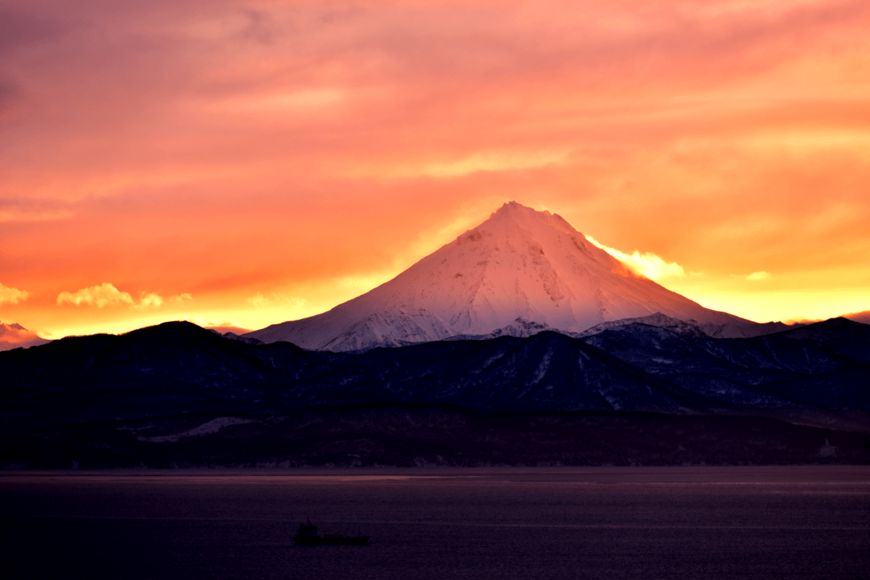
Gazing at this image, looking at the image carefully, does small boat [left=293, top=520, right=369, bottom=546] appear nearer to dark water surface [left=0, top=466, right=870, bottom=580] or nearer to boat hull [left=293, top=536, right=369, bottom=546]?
boat hull [left=293, top=536, right=369, bottom=546]

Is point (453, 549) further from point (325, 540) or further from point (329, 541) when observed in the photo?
point (325, 540)

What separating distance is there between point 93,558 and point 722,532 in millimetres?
84825

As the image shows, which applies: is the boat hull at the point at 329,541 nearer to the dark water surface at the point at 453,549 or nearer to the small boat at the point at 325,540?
the small boat at the point at 325,540

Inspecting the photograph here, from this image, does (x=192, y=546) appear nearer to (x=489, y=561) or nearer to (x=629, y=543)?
(x=489, y=561)

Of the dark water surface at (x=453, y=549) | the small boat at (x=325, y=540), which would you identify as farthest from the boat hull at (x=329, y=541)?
the dark water surface at (x=453, y=549)

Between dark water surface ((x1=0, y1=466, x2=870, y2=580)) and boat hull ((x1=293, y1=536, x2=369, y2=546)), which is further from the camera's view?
boat hull ((x1=293, y1=536, x2=369, y2=546))

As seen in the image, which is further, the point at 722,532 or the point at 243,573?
the point at 722,532

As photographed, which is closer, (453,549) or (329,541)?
(453,549)

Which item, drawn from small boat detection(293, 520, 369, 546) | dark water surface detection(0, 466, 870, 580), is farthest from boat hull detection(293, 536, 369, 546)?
dark water surface detection(0, 466, 870, 580)

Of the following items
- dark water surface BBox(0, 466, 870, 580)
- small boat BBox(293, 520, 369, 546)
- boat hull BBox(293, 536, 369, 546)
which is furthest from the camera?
small boat BBox(293, 520, 369, 546)

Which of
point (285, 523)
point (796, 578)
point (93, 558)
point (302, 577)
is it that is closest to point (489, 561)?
point (302, 577)

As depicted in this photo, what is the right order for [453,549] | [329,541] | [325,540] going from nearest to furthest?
[453,549]
[329,541]
[325,540]

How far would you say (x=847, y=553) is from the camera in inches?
5930

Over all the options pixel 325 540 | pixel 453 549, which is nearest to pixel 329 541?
pixel 325 540
